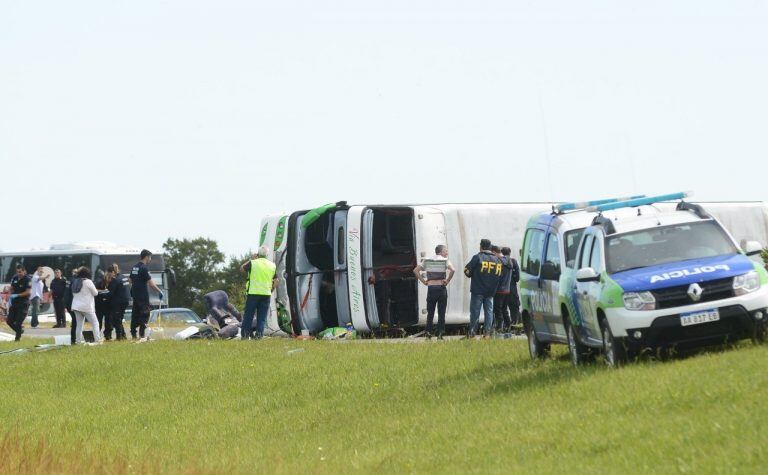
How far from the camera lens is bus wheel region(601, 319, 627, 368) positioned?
14.2 m

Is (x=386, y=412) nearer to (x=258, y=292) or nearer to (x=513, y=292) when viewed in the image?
(x=258, y=292)

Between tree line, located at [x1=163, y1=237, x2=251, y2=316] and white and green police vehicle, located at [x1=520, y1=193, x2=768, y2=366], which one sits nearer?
white and green police vehicle, located at [x1=520, y1=193, x2=768, y2=366]

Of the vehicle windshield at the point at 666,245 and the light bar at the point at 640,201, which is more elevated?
the light bar at the point at 640,201

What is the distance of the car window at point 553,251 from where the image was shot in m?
17.0

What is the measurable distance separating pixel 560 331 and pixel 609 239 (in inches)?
69.0

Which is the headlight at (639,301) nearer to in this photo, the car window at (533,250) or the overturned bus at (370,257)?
the car window at (533,250)

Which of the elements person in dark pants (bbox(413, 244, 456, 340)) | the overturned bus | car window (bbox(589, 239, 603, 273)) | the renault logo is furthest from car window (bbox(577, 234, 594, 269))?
the overturned bus

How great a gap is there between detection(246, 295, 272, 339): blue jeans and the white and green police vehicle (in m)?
9.31

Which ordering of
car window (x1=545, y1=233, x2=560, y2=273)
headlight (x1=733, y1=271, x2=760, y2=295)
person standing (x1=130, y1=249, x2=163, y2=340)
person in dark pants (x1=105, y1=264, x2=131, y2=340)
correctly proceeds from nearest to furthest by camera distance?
headlight (x1=733, y1=271, x2=760, y2=295)
car window (x1=545, y1=233, x2=560, y2=273)
person standing (x1=130, y1=249, x2=163, y2=340)
person in dark pants (x1=105, y1=264, x2=131, y2=340)

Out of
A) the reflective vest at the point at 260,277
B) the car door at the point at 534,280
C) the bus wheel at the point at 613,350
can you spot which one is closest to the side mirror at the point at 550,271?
the car door at the point at 534,280

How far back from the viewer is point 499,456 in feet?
36.1

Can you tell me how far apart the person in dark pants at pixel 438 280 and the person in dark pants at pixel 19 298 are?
414 inches

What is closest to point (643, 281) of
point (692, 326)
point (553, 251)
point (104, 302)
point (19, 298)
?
point (692, 326)

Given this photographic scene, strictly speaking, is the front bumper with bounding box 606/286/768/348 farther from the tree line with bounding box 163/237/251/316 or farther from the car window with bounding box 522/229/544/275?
the tree line with bounding box 163/237/251/316
